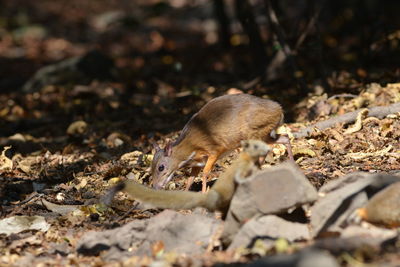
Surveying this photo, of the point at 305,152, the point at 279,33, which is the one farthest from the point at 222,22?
the point at 305,152

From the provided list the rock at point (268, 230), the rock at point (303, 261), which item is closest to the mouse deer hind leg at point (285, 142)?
the rock at point (268, 230)

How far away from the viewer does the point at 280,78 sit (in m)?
10.1

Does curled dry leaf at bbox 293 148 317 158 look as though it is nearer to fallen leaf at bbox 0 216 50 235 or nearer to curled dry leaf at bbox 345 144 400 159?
curled dry leaf at bbox 345 144 400 159

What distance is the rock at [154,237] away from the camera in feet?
15.2

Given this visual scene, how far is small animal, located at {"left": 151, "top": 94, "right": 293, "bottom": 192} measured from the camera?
6207mm

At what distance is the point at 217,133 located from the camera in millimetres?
6242

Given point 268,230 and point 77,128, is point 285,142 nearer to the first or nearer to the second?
point 268,230

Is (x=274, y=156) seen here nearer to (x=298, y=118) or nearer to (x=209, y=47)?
(x=298, y=118)

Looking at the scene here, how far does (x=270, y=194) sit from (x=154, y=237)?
88 centimetres

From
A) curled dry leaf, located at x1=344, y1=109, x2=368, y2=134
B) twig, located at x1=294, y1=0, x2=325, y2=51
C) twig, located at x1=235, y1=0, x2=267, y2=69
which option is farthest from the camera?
twig, located at x1=235, y1=0, x2=267, y2=69

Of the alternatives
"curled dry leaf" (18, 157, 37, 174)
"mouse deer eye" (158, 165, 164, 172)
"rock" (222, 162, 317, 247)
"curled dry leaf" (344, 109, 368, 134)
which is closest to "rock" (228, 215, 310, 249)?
"rock" (222, 162, 317, 247)

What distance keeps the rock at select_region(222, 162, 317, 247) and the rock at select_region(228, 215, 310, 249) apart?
0.08m

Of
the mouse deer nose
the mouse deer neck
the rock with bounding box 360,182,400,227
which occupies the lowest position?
the mouse deer nose

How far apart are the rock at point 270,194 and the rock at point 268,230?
3.3 inches
